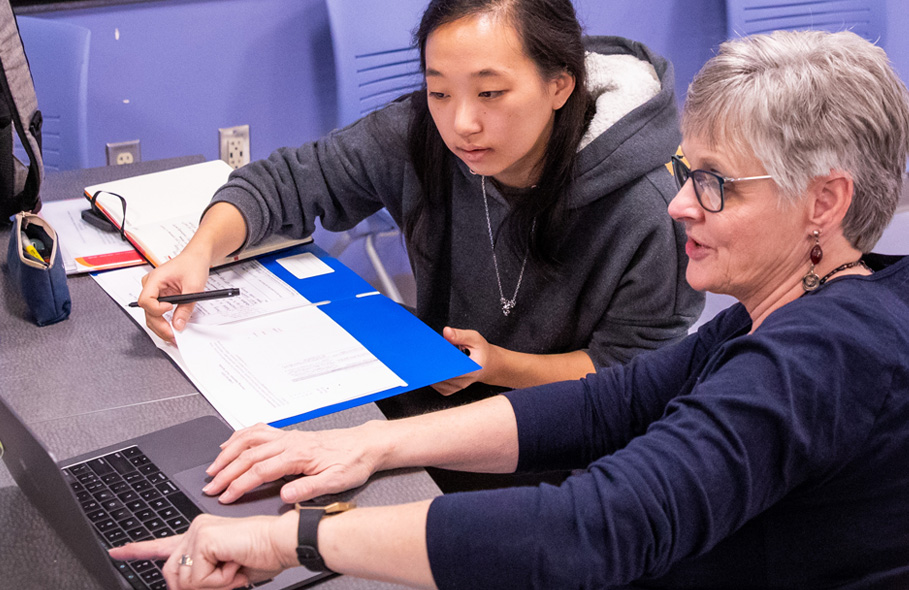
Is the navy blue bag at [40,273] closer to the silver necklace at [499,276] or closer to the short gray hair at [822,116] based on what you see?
the silver necklace at [499,276]

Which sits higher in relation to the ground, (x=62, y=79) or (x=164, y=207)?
(x=62, y=79)

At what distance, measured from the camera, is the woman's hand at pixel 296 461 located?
2.99 ft

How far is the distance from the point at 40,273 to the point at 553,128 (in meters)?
0.83

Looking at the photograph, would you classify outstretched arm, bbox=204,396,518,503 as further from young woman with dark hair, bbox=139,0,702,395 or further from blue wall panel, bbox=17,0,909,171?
blue wall panel, bbox=17,0,909,171

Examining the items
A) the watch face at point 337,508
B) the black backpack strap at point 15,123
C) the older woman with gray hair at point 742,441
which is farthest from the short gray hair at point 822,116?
the black backpack strap at point 15,123

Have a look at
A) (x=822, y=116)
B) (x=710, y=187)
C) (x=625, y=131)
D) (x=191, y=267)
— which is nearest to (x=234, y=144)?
(x=191, y=267)

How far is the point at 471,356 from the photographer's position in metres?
1.41

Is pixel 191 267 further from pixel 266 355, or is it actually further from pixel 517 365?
pixel 517 365

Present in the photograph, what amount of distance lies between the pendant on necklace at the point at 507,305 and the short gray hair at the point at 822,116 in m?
0.72

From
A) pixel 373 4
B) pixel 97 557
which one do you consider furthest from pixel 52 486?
pixel 373 4

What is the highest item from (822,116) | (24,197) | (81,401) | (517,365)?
(822,116)

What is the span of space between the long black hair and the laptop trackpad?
696 mm

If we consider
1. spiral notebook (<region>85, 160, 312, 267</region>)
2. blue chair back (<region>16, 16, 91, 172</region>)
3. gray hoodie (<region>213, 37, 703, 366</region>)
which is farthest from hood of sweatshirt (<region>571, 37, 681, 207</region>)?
blue chair back (<region>16, 16, 91, 172</region>)

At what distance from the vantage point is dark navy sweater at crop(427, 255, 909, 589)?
761 mm
